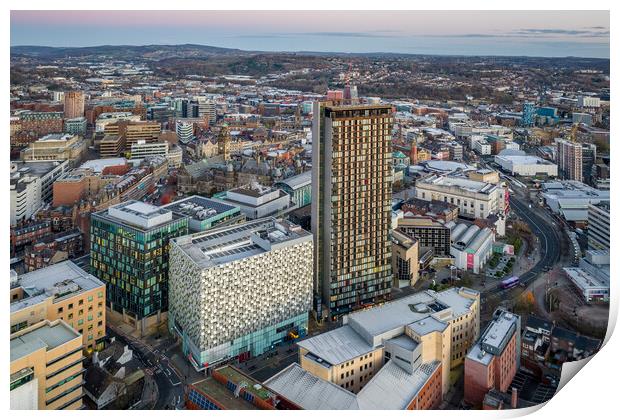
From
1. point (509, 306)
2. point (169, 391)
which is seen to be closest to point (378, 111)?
point (509, 306)

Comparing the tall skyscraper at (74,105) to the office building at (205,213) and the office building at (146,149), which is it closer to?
the office building at (146,149)

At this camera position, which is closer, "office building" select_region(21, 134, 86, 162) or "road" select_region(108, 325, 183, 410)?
"road" select_region(108, 325, 183, 410)

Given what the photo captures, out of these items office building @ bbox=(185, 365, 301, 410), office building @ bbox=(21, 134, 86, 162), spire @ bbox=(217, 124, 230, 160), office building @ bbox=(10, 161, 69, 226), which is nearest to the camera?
office building @ bbox=(185, 365, 301, 410)

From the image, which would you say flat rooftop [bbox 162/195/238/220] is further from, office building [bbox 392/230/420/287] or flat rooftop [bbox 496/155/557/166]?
flat rooftop [bbox 496/155/557/166]

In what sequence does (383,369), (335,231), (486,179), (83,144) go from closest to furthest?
(383,369)
(335,231)
(486,179)
(83,144)

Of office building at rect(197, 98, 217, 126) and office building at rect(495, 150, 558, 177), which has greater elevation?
office building at rect(197, 98, 217, 126)

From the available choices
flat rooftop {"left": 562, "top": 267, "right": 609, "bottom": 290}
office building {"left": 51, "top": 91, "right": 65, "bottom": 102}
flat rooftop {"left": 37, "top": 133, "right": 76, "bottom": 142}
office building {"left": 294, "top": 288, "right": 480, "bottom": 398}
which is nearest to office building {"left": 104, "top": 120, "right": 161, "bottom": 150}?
office building {"left": 51, "top": 91, "right": 65, "bottom": 102}

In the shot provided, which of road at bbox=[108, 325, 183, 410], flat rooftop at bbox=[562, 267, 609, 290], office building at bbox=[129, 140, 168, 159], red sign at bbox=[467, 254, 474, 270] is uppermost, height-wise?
office building at bbox=[129, 140, 168, 159]
